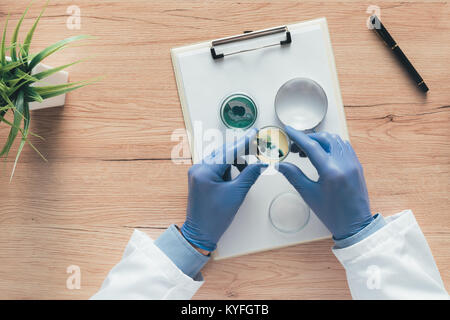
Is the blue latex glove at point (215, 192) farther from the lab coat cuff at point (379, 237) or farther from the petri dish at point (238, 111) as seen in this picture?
the lab coat cuff at point (379, 237)

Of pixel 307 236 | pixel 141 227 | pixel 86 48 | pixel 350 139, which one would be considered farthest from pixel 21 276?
pixel 350 139

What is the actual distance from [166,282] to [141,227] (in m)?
0.15

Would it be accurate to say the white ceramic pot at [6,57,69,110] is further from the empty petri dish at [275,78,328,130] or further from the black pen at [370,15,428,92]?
the black pen at [370,15,428,92]

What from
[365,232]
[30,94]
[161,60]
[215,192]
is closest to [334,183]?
[365,232]

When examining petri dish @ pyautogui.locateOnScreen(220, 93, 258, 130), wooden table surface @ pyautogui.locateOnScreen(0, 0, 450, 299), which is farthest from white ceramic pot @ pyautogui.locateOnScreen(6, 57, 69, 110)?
petri dish @ pyautogui.locateOnScreen(220, 93, 258, 130)

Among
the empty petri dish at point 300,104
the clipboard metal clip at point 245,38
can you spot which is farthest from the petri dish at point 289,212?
the clipboard metal clip at point 245,38

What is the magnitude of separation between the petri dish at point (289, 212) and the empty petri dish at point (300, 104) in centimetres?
16

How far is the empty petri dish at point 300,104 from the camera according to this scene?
2.59ft

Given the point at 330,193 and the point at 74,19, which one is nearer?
the point at 330,193

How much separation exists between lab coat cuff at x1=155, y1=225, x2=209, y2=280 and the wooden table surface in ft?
0.15

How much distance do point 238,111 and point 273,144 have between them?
11 centimetres

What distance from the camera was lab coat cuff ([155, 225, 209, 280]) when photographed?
79cm
